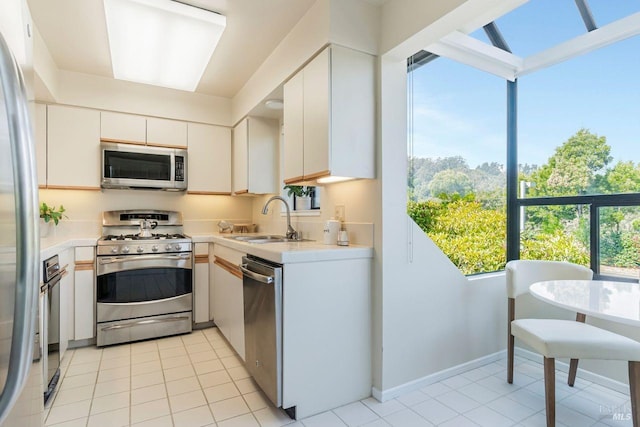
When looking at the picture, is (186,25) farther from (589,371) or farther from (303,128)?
(589,371)

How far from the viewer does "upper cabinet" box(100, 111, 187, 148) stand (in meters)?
3.21

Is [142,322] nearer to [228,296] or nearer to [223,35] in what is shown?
[228,296]

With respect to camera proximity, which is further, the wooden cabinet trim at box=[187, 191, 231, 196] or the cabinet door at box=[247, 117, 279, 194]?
the wooden cabinet trim at box=[187, 191, 231, 196]

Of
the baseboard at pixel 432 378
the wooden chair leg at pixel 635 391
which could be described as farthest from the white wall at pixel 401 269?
the wooden chair leg at pixel 635 391

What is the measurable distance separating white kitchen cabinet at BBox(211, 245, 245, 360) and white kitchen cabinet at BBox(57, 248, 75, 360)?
1120mm

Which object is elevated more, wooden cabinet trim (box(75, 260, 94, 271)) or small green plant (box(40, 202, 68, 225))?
small green plant (box(40, 202, 68, 225))

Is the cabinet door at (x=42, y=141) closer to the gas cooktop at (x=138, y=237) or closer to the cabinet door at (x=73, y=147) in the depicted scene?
the cabinet door at (x=73, y=147)

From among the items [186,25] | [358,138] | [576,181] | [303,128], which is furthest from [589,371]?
[186,25]

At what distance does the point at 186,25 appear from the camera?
7.03ft

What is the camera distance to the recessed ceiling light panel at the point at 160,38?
199 cm

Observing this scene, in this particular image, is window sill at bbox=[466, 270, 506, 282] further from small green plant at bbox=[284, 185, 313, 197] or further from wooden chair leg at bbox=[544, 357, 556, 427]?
small green plant at bbox=[284, 185, 313, 197]

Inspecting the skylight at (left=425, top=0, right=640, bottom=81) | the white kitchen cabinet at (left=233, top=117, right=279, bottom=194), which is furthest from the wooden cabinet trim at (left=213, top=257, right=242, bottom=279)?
the skylight at (left=425, top=0, right=640, bottom=81)

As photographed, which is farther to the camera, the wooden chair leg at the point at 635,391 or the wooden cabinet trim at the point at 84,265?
the wooden cabinet trim at the point at 84,265

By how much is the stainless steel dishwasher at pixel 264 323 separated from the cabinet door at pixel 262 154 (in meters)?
1.26
